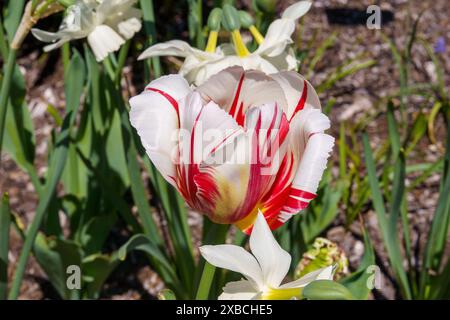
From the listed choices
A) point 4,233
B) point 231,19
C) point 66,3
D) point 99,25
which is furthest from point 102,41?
point 4,233

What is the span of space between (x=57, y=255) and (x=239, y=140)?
0.76 meters

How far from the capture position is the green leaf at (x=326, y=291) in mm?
719

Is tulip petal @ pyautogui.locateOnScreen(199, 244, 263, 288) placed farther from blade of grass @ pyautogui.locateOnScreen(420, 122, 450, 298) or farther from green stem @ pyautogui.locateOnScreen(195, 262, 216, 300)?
blade of grass @ pyautogui.locateOnScreen(420, 122, 450, 298)

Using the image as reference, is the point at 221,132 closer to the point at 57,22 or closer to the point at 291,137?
the point at 291,137

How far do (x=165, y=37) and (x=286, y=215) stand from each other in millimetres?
1638

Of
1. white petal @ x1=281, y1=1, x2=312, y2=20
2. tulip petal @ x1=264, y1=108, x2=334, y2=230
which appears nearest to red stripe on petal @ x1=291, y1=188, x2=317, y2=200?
tulip petal @ x1=264, y1=108, x2=334, y2=230

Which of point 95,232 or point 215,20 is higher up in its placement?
point 215,20

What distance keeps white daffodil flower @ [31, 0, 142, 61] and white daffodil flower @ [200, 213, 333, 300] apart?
506mm

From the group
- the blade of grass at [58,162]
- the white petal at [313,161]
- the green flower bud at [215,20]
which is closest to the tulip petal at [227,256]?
the white petal at [313,161]

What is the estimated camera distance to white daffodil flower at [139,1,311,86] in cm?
106


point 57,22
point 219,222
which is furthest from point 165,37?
point 219,222

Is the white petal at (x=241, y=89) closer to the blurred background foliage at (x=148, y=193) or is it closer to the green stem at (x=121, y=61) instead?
the blurred background foliage at (x=148, y=193)

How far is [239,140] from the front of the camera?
73 centimetres

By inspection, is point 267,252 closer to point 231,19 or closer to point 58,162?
point 231,19
